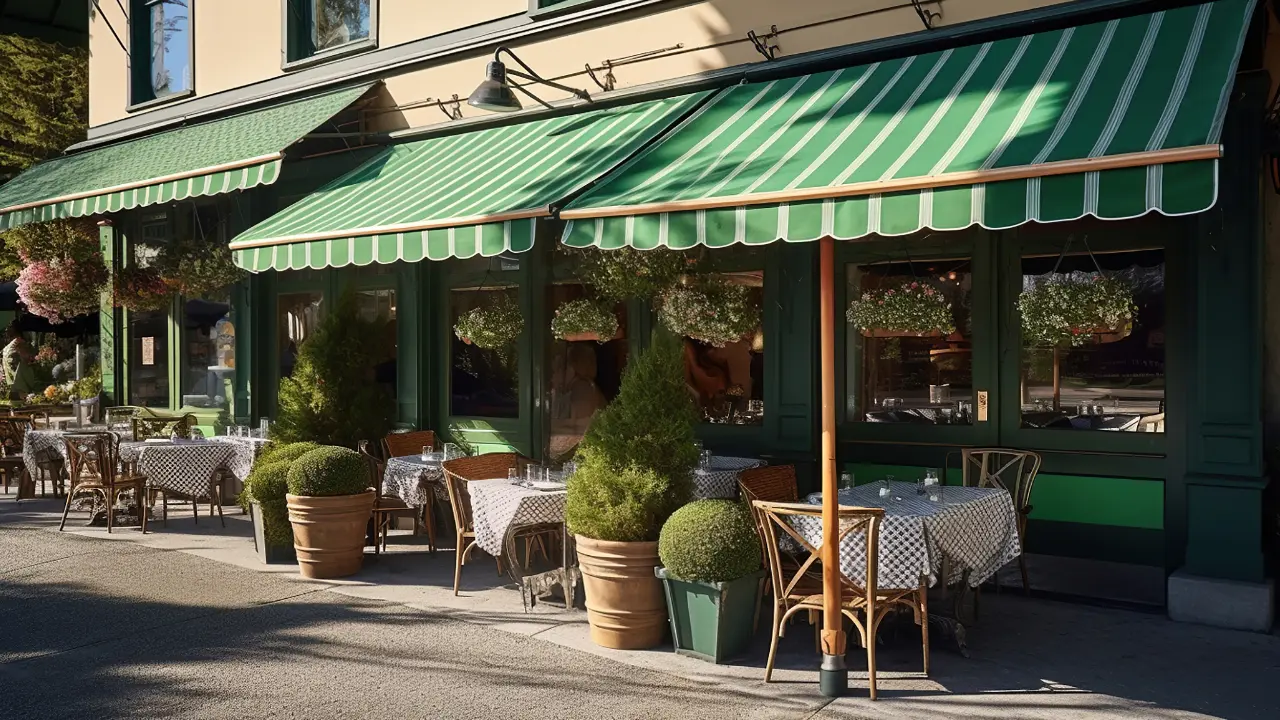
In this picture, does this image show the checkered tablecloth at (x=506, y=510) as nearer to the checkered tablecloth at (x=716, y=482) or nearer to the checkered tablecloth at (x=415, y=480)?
the checkered tablecloth at (x=716, y=482)

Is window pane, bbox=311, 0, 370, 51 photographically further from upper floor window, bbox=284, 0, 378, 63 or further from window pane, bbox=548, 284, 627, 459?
window pane, bbox=548, 284, 627, 459

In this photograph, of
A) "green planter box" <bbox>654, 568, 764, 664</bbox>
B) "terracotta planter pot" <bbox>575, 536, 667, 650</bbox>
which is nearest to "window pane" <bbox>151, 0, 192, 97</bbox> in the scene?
"terracotta planter pot" <bbox>575, 536, 667, 650</bbox>

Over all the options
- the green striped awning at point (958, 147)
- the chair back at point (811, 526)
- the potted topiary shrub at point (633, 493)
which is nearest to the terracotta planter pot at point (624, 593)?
the potted topiary shrub at point (633, 493)

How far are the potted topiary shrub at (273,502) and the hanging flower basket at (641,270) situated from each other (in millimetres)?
2853

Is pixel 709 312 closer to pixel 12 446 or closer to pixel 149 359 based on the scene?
pixel 149 359

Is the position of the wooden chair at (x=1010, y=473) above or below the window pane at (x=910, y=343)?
below

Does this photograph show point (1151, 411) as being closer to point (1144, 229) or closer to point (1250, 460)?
point (1250, 460)

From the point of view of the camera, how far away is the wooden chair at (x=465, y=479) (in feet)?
24.9

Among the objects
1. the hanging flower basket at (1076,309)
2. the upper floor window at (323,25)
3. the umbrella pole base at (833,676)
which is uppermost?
the upper floor window at (323,25)

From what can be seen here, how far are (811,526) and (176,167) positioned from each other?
26.5 feet

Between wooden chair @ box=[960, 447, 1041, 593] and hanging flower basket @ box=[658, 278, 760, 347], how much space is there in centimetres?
192

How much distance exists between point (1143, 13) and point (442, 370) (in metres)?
7.13

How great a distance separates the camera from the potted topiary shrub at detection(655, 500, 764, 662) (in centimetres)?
573

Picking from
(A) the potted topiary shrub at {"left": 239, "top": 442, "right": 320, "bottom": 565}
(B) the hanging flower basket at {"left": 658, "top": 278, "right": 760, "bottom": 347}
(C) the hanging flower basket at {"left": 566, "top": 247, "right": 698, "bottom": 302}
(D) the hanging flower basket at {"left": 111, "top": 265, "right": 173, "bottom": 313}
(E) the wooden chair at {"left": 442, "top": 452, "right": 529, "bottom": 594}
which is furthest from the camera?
(D) the hanging flower basket at {"left": 111, "top": 265, "right": 173, "bottom": 313}
